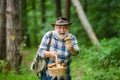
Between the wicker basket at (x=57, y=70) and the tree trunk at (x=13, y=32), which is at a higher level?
the tree trunk at (x=13, y=32)

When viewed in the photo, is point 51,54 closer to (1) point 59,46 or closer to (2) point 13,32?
(1) point 59,46

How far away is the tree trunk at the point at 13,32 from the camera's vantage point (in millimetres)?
11594

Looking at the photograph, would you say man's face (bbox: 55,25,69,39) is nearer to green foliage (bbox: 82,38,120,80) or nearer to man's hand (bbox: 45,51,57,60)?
man's hand (bbox: 45,51,57,60)

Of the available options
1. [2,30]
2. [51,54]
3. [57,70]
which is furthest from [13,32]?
[57,70]

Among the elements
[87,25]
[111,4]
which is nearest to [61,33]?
[87,25]

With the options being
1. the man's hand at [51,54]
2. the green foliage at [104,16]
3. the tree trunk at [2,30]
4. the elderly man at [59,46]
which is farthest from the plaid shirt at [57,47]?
the green foliage at [104,16]

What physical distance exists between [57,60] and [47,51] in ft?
1.06

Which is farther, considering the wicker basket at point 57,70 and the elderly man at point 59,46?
the elderly man at point 59,46

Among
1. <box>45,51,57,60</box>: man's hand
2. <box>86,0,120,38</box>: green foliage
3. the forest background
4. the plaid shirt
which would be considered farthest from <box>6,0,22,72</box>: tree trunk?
<box>86,0,120,38</box>: green foliage

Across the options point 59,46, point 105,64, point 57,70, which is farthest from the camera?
point 105,64

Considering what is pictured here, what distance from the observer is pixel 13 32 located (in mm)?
11672

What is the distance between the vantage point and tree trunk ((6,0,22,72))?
11.6m

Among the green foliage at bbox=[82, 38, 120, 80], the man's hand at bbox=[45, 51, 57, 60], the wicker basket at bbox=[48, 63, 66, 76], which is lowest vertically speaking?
Result: the green foliage at bbox=[82, 38, 120, 80]

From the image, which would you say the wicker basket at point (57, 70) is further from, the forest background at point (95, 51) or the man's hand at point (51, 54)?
the forest background at point (95, 51)
